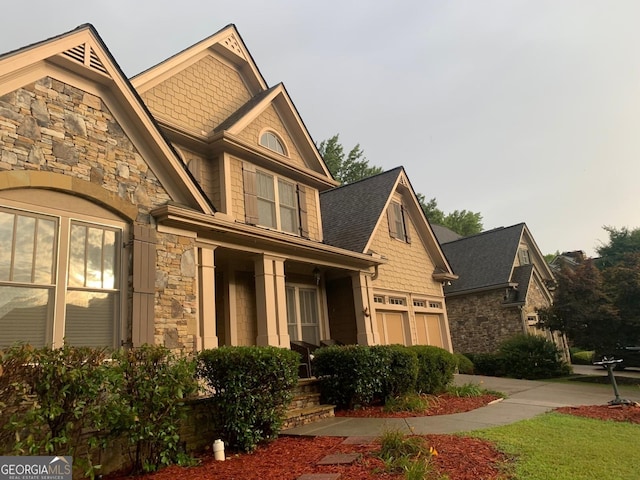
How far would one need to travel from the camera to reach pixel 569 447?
5410mm

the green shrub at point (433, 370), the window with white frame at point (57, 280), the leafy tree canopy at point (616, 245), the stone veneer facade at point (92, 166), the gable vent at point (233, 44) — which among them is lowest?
the green shrub at point (433, 370)

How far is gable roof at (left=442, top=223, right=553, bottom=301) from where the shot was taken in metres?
21.0

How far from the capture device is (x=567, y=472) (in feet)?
14.5

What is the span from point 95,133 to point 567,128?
17.0 meters

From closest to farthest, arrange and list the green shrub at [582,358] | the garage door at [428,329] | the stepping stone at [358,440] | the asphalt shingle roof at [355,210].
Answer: the stepping stone at [358,440]
the asphalt shingle roof at [355,210]
the garage door at [428,329]
the green shrub at [582,358]

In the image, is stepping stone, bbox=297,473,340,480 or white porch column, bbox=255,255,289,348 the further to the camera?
white porch column, bbox=255,255,289,348

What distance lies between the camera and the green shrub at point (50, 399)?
397 cm

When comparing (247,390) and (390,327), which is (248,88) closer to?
(390,327)

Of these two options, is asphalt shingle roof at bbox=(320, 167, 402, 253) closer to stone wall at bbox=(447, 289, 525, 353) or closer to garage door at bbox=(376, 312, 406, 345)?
garage door at bbox=(376, 312, 406, 345)

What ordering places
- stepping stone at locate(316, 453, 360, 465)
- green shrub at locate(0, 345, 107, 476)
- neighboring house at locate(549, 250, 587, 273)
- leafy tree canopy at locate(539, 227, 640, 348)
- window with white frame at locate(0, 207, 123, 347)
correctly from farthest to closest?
neighboring house at locate(549, 250, 587, 273) → leafy tree canopy at locate(539, 227, 640, 348) → window with white frame at locate(0, 207, 123, 347) → stepping stone at locate(316, 453, 360, 465) → green shrub at locate(0, 345, 107, 476)

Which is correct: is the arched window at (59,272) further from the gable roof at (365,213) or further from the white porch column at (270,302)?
the gable roof at (365,213)

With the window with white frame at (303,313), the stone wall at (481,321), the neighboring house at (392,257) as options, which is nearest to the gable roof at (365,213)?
the neighboring house at (392,257)

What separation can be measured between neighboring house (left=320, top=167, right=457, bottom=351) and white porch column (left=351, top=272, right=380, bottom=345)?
0.07 metres

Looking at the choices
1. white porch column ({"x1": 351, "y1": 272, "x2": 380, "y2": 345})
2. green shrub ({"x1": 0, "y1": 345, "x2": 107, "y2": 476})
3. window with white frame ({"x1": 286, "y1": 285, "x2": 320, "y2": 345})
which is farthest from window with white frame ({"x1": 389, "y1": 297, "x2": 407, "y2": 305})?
green shrub ({"x1": 0, "y1": 345, "x2": 107, "y2": 476})
